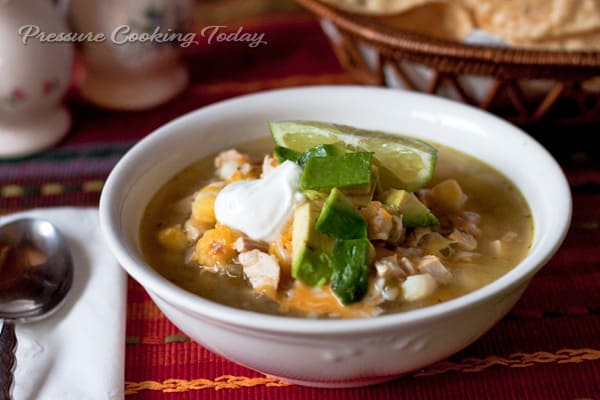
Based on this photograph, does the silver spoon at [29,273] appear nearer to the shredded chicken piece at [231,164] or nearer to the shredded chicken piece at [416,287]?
the shredded chicken piece at [231,164]

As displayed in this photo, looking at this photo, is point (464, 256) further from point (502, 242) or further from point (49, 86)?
point (49, 86)

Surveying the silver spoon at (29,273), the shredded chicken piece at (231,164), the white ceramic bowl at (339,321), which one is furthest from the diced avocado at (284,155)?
the silver spoon at (29,273)

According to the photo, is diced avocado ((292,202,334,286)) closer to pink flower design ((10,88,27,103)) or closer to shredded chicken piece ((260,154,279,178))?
shredded chicken piece ((260,154,279,178))

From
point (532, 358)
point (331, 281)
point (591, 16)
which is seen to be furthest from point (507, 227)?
point (591, 16)

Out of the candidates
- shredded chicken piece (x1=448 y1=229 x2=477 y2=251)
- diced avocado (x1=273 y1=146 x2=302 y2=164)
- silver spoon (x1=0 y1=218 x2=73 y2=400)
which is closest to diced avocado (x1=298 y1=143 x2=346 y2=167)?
diced avocado (x1=273 y1=146 x2=302 y2=164)

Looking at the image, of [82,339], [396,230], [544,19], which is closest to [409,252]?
[396,230]

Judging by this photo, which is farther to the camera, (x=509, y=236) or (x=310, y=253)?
(x=509, y=236)

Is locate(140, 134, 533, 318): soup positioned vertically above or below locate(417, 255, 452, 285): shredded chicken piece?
below
